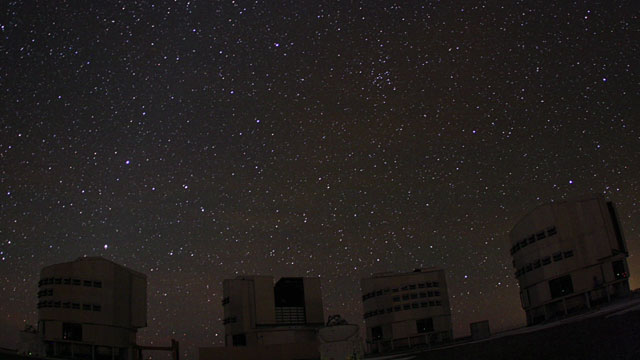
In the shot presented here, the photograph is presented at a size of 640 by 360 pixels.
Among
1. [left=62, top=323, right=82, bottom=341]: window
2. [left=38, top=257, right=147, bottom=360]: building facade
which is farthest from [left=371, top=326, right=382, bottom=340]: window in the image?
[left=62, top=323, right=82, bottom=341]: window

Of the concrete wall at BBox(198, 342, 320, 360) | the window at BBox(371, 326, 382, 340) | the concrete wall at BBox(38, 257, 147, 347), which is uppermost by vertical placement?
the concrete wall at BBox(38, 257, 147, 347)

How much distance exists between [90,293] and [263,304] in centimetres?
2304

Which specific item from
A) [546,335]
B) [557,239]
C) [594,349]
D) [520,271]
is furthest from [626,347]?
[520,271]

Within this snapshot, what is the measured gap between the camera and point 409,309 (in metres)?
74.2

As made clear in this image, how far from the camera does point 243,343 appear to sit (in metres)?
75.7

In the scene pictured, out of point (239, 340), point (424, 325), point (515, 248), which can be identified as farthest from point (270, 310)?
point (515, 248)

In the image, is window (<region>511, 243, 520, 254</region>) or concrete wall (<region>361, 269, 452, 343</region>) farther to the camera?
concrete wall (<region>361, 269, 452, 343</region>)

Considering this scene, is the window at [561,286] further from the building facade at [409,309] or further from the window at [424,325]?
the window at [424,325]

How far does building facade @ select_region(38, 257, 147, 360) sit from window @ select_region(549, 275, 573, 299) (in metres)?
51.5

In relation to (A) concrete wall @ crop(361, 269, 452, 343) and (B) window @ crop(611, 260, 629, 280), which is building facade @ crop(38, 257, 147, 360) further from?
(B) window @ crop(611, 260, 629, 280)

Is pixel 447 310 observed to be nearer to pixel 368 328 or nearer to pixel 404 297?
pixel 404 297

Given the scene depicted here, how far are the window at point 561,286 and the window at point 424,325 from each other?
75.3 feet

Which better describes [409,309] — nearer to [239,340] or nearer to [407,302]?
[407,302]

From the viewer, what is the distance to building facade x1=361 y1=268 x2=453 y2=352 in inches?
2874
